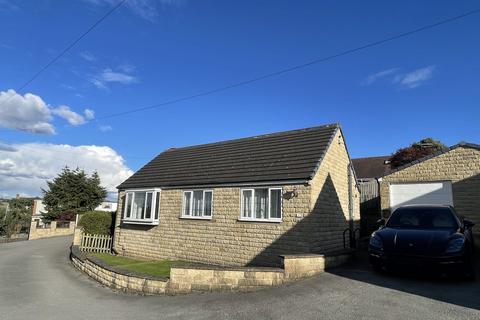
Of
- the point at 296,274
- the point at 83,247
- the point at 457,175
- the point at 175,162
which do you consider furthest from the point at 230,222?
the point at 457,175

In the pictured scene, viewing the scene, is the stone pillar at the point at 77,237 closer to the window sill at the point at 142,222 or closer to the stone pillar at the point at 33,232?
the window sill at the point at 142,222

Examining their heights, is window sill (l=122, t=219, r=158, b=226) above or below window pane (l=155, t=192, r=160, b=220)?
below

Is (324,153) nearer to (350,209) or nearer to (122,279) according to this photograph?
(350,209)

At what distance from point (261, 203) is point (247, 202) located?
2.14 feet

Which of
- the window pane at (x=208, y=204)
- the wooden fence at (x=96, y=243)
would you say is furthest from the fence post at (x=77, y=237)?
the window pane at (x=208, y=204)

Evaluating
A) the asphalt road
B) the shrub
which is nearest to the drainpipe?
the asphalt road

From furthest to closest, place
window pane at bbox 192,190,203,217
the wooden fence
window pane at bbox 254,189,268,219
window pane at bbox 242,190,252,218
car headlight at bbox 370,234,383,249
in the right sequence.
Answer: the wooden fence < window pane at bbox 192,190,203,217 < window pane at bbox 242,190,252,218 < window pane at bbox 254,189,268,219 < car headlight at bbox 370,234,383,249

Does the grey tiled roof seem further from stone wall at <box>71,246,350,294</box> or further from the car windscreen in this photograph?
stone wall at <box>71,246,350,294</box>

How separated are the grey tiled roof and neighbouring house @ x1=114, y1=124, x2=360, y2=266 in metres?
0.05

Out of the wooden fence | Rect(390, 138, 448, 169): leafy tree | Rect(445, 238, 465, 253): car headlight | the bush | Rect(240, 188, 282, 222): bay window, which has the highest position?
Rect(390, 138, 448, 169): leafy tree

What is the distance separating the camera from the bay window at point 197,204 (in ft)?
51.8

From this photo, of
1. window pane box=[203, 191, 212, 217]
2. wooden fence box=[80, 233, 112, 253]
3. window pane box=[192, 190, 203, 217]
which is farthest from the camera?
wooden fence box=[80, 233, 112, 253]

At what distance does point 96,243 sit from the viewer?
2017 centimetres

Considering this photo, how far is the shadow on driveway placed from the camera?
282 inches
